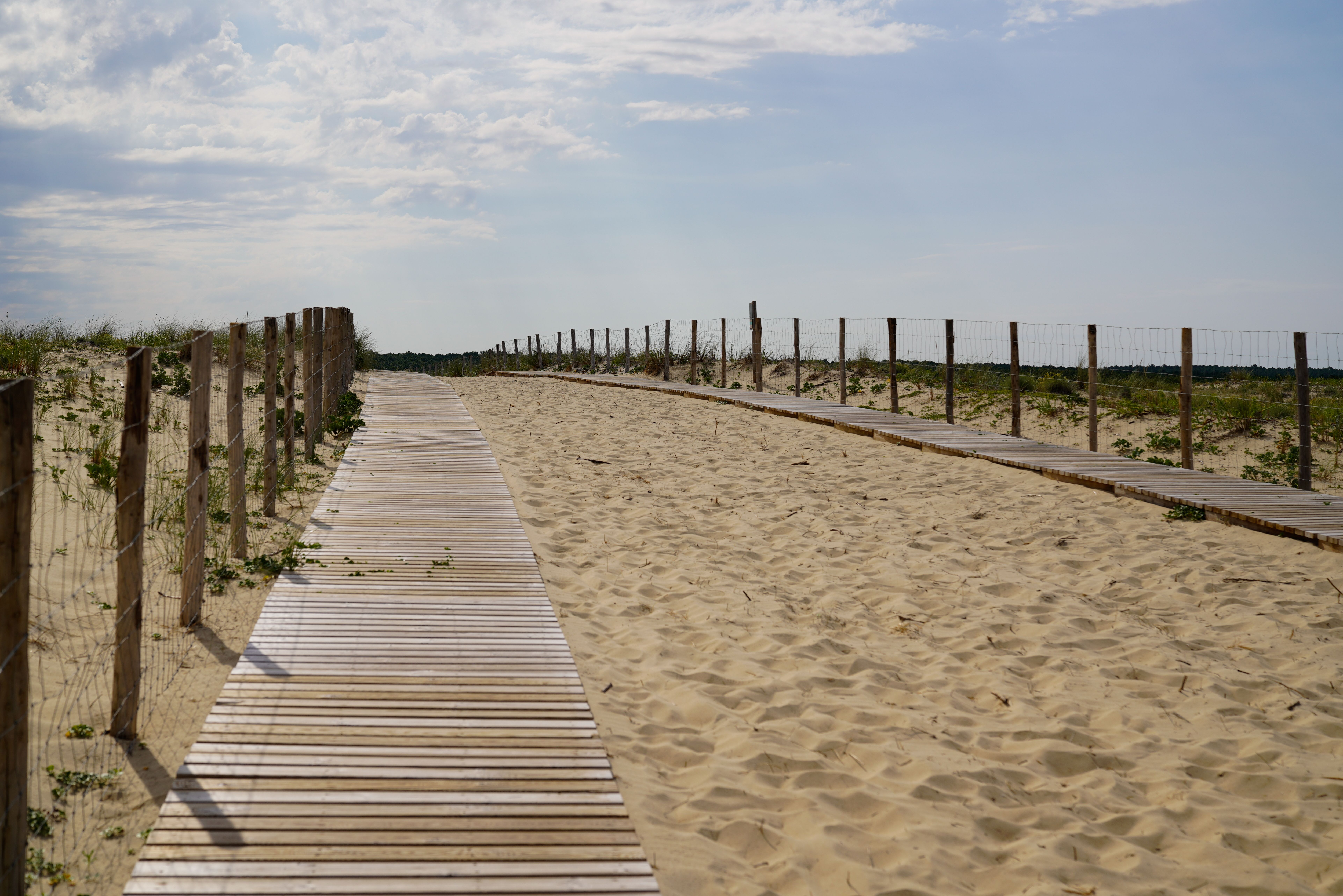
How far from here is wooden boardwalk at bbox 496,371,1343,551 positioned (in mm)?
6914

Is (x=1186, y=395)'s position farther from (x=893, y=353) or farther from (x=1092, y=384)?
(x=893, y=353)

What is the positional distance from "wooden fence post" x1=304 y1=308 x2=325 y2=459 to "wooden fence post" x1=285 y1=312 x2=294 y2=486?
41cm

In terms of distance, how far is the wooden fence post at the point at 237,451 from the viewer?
18.3 feet

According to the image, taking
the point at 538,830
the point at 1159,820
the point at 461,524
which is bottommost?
the point at 1159,820

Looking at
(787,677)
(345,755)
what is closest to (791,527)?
(787,677)

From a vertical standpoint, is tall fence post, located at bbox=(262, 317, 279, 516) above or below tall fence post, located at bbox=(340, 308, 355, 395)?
below

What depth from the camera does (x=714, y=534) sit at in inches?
267

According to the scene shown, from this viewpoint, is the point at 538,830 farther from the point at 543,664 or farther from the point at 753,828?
the point at 543,664

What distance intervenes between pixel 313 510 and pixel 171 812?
13.7ft

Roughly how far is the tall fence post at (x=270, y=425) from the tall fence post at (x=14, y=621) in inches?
186

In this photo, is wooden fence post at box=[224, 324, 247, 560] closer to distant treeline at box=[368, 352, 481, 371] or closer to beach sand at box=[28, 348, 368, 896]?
beach sand at box=[28, 348, 368, 896]

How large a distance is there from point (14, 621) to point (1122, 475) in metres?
8.62

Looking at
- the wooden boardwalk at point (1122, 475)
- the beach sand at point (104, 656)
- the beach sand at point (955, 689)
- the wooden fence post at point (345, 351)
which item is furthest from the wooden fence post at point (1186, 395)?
the wooden fence post at point (345, 351)

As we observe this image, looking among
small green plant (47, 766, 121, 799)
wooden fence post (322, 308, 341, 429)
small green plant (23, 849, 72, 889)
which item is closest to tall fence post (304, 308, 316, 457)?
wooden fence post (322, 308, 341, 429)
